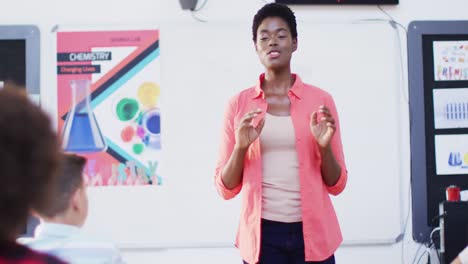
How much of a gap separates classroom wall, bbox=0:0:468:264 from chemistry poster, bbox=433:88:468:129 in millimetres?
177

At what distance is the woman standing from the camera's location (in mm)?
1717

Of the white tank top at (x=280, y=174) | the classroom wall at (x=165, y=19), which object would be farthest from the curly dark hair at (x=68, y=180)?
the classroom wall at (x=165, y=19)

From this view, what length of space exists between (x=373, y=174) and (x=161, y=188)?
109 centimetres

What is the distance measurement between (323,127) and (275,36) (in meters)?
0.37

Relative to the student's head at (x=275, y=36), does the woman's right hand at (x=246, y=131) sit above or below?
below

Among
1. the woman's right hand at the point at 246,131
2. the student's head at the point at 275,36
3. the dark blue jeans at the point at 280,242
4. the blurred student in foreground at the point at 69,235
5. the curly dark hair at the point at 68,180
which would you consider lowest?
the dark blue jeans at the point at 280,242

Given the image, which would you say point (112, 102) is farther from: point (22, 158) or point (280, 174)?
point (22, 158)

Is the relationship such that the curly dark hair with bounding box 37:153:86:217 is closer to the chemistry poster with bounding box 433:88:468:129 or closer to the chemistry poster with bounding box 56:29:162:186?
the chemistry poster with bounding box 56:29:162:186

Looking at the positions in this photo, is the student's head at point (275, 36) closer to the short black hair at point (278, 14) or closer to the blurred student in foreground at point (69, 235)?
the short black hair at point (278, 14)

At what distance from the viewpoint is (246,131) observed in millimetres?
1707

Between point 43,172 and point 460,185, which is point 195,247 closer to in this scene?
point 460,185

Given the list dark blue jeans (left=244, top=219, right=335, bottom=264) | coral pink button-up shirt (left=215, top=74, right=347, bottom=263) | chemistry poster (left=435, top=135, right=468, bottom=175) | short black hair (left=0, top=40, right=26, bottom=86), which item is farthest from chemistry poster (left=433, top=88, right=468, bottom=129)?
short black hair (left=0, top=40, right=26, bottom=86)

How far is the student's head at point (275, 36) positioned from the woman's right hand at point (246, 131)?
244 mm

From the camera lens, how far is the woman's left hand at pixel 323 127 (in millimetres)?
1711
